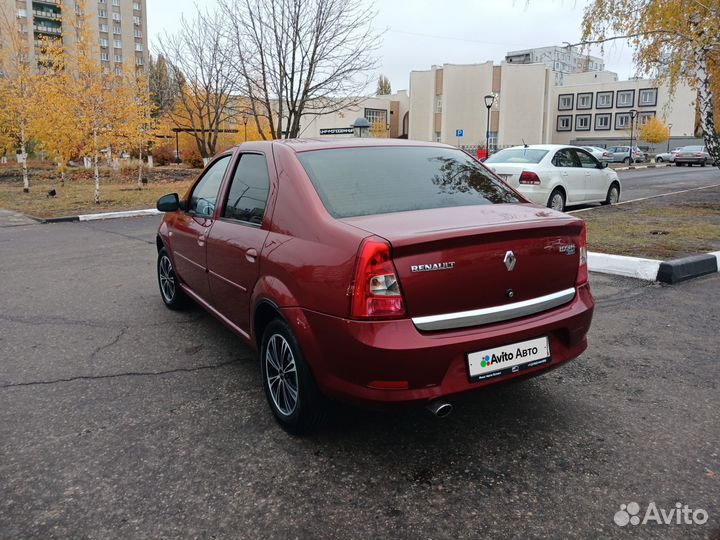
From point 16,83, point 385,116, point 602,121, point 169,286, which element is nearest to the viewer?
point 169,286

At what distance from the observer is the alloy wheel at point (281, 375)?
10.2 feet

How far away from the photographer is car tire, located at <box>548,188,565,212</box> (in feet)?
39.5

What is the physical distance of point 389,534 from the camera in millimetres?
2316

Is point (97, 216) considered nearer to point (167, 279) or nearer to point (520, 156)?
point (167, 279)

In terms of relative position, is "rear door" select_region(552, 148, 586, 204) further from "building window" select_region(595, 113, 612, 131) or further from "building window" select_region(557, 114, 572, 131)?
"building window" select_region(557, 114, 572, 131)

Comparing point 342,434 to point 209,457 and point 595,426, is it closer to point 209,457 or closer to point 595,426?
point 209,457

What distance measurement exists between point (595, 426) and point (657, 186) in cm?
2073

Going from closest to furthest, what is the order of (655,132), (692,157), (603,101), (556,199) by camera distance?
1. (556,199)
2. (692,157)
3. (655,132)
4. (603,101)

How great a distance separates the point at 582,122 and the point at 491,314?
3813 inches

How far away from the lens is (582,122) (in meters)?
90.6

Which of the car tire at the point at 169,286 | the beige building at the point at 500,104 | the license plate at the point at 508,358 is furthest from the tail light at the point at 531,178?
the beige building at the point at 500,104

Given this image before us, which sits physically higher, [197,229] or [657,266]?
[197,229]

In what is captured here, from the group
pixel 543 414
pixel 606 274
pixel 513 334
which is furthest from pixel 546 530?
pixel 606 274

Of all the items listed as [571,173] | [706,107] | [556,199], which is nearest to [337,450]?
[556,199]
